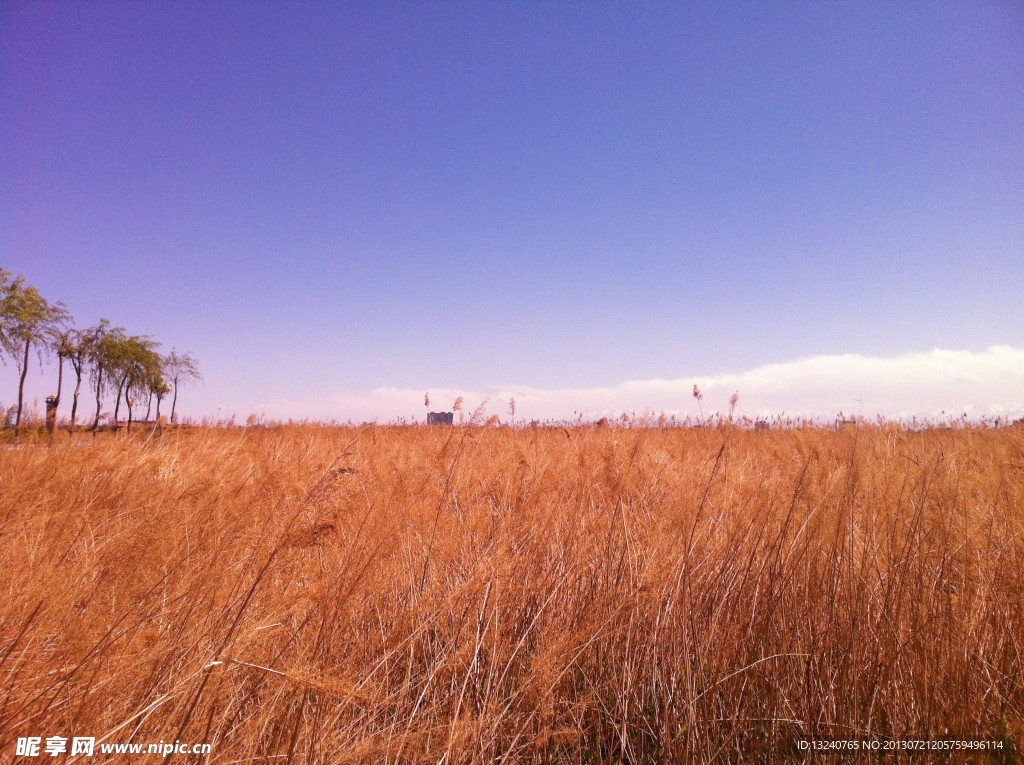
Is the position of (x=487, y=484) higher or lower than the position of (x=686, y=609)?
higher

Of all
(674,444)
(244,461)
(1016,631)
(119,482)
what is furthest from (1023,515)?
(119,482)

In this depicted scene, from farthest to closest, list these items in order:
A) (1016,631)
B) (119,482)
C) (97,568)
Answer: (119,482) < (97,568) < (1016,631)

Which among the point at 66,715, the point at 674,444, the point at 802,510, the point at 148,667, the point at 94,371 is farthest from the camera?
the point at 94,371

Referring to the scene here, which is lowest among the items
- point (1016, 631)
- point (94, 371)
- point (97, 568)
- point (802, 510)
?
point (1016, 631)

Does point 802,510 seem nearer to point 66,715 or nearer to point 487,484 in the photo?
point 487,484

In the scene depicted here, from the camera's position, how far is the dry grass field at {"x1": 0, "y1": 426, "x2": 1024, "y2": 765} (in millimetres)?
1436

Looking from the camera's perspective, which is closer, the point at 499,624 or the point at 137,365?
the point at 499,624

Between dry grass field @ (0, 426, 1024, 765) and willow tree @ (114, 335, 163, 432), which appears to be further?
willow tree @ (114, 335, 163, 432)

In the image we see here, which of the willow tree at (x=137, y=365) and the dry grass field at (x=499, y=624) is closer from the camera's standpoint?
the dry grass field at (x=499, y=624)

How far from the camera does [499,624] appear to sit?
2109 millimetres

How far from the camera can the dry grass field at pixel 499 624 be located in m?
1.44

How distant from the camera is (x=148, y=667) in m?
1.50

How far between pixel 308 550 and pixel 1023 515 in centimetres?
406

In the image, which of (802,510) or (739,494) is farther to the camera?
(739,494)
